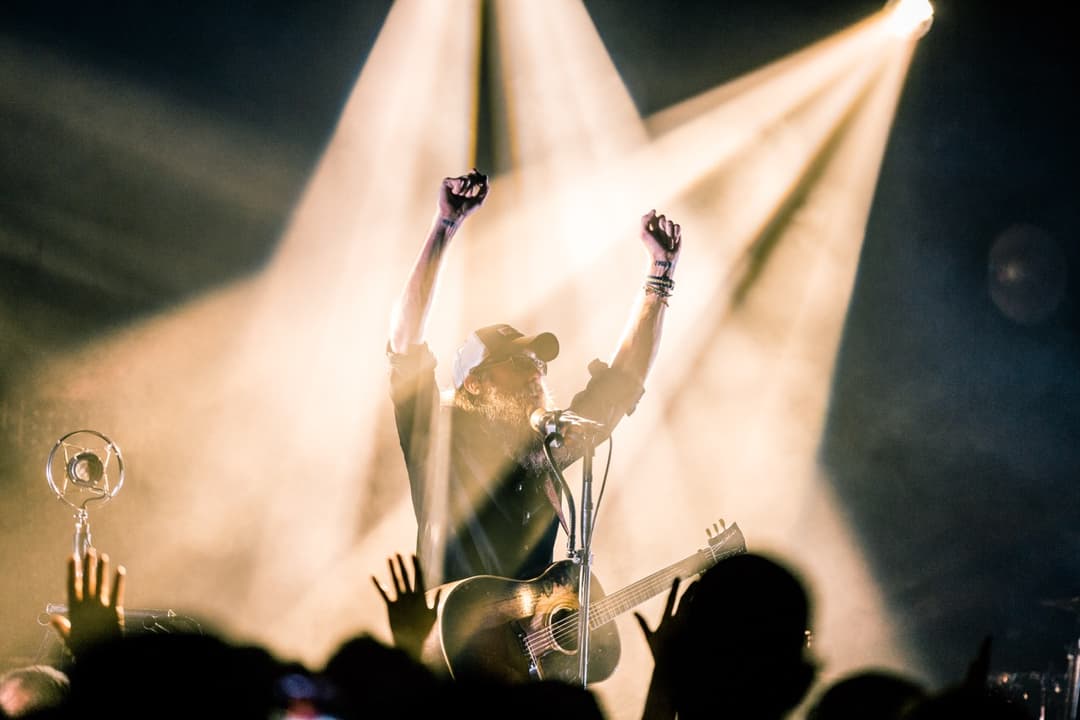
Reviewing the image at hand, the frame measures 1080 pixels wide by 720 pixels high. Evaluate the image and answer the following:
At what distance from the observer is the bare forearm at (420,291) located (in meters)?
3.28

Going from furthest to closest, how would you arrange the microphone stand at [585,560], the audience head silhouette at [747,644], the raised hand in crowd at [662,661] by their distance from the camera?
1. the microphone stand at [585,560]
2. the raised hand in crowd at [662,661]
3. the audience head silhouette at [747,644]

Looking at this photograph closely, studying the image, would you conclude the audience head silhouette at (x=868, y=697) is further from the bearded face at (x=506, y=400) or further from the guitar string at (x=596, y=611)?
the bearded face at (x=506, y=400)

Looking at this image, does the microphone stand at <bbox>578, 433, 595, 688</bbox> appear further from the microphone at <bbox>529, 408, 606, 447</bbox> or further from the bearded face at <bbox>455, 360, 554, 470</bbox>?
the bearded face at <bbox>455, 360, 554, 470</bbox>

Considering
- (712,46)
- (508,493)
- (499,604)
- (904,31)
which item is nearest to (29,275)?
(508,493)

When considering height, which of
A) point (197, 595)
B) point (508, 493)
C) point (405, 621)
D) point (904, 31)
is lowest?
point (405, 621)

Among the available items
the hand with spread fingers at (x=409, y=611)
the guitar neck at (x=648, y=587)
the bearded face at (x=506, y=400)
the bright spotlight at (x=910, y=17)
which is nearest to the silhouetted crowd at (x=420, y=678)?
the hand with spread fingers at (x=409, y=611)

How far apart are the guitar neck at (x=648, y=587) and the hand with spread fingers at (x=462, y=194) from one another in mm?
1433

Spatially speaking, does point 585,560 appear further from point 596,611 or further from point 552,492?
point 552,492

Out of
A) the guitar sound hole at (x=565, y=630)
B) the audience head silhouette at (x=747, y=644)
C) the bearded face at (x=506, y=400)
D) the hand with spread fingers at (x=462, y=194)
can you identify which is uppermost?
the hand with spread fingers at (x=462, y=194)

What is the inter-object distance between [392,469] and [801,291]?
9.15 ft

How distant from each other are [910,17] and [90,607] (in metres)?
5.60

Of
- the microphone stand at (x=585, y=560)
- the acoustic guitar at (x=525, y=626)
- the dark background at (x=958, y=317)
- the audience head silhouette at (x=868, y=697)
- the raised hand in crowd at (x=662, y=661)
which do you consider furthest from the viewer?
the dark background at (x=958, y=317)

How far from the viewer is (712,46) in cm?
568

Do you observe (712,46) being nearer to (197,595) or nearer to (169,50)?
(169,50)
